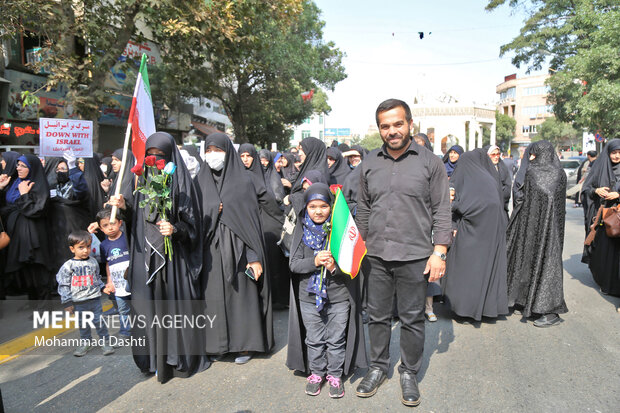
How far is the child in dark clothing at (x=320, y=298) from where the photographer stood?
10.4 ft

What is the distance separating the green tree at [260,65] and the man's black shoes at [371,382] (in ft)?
25.3

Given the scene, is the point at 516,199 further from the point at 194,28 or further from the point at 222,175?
the point at 194,28

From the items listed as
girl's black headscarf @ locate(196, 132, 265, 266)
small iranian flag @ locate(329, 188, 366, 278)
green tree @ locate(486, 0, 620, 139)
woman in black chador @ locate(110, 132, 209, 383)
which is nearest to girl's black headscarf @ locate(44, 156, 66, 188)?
woman in black chador @ locate(110, 132, 209, 383)

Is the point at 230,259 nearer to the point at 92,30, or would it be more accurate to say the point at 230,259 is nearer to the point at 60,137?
the point at 60,137

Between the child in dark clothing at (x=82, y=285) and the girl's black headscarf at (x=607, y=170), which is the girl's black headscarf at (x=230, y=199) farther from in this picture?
the girl's black headscarf at (x=607, y=170)

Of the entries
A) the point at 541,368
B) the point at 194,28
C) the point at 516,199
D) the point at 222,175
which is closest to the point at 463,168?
the point at 516,199

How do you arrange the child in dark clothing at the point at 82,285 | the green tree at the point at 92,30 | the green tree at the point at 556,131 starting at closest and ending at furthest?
the child in dark clothing at the point at 82,285
the green tree at the point at 92,30
the green tree at the point at 556,131

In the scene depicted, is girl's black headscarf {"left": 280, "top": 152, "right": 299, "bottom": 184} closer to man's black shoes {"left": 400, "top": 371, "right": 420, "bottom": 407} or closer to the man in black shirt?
the man in black shirt

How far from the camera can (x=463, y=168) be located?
15.7 ft

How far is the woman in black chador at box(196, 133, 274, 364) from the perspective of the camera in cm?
369

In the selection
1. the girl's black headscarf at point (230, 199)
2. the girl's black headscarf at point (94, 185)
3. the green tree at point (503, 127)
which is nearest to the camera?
the girl's black headscarf at point (230, 199)

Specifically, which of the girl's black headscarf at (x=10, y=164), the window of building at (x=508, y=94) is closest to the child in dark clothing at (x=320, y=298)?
the girl's black headscarf at (x=10, y=164)

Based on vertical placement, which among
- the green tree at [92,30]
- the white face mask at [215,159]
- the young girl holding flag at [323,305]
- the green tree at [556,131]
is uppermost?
the green tree at [556,131]

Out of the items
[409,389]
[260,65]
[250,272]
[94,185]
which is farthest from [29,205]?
[260,65]
